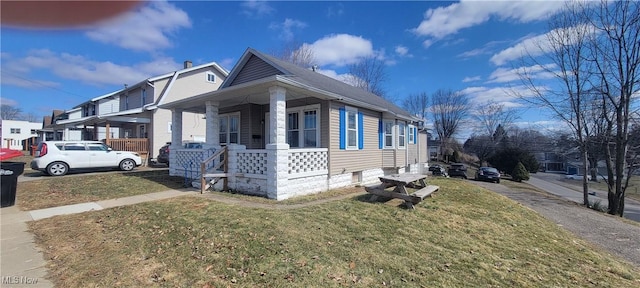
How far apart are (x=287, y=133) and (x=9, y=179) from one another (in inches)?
308

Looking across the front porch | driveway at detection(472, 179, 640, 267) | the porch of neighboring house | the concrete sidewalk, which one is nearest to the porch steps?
the front porch

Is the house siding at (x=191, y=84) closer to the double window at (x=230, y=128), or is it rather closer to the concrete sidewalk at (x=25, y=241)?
the double window at (x=230, y=128)

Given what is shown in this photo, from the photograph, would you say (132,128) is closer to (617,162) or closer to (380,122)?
(380,122)

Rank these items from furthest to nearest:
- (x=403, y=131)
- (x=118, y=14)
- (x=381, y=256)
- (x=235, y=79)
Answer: (x=403, y=131), (x=235, y=79), (x=381, y=256), (x=118, y=14)

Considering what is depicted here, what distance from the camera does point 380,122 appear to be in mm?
13242

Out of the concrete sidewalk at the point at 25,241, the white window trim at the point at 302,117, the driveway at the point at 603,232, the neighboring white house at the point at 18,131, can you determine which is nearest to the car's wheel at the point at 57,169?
the concrete sidewalk at the point at 25,241

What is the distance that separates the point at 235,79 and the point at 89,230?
8190 millimetres

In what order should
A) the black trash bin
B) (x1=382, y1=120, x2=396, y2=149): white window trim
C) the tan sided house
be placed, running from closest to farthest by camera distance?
1. the black trash bin
2. (x1=382, y1=120, x2=396, y2=149): white window trim
3. the tan sided house

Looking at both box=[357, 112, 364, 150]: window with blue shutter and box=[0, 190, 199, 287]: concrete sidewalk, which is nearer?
box=[0, 190, 199, 287]: concrete sidewalk

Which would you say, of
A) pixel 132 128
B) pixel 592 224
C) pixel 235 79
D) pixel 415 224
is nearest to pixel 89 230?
pixel 415 224

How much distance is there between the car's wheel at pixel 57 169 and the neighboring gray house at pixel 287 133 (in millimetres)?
5053

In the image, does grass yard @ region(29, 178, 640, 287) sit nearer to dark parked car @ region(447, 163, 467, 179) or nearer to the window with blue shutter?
the window with blue shutter

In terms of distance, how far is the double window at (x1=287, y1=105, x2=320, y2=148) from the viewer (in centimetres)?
1020

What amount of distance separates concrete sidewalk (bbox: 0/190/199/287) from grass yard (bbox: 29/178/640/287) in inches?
6.5
